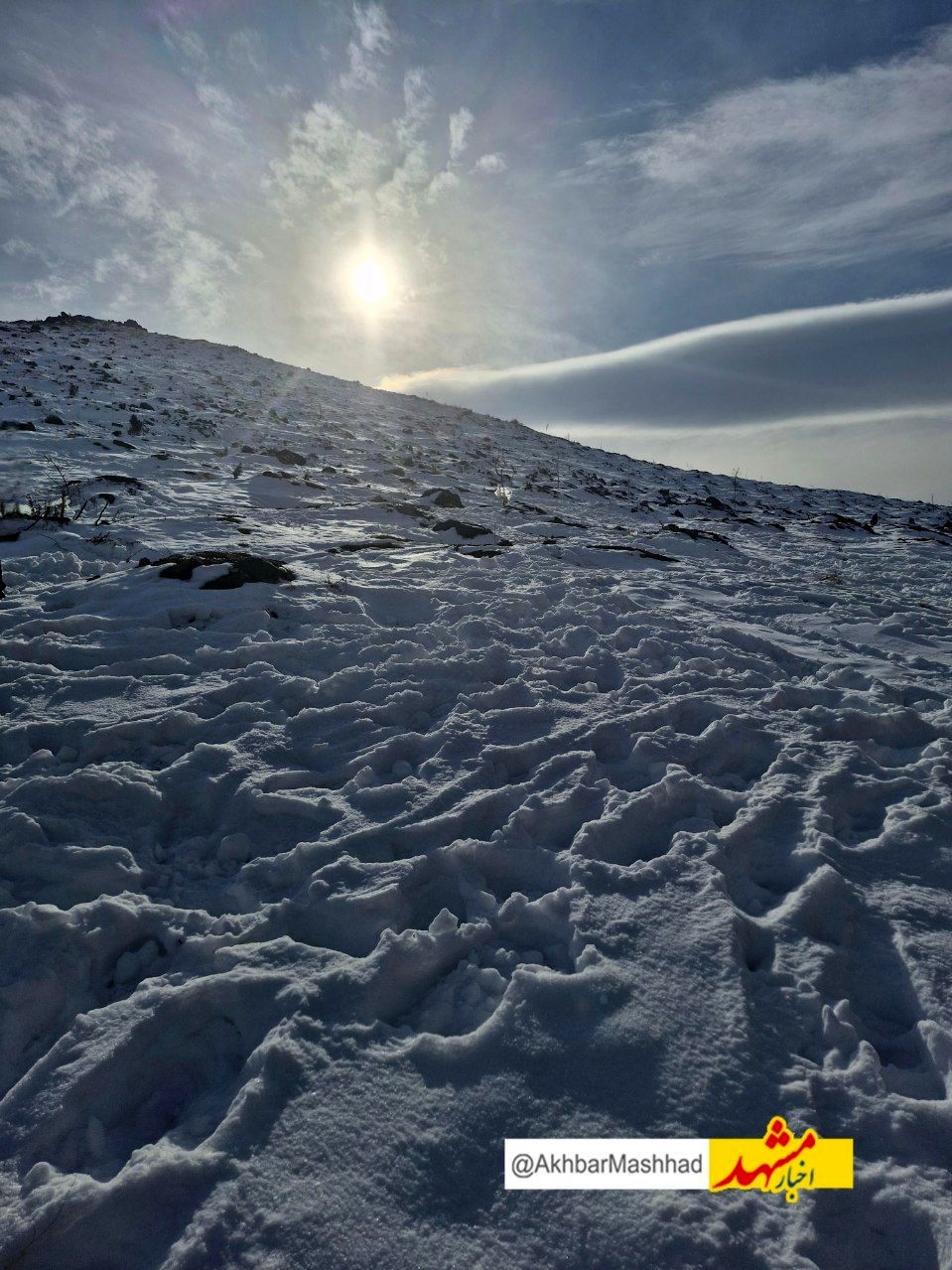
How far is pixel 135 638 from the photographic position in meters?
4.95

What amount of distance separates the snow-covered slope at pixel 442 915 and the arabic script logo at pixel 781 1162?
4 cm

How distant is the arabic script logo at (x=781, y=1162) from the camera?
1.80m

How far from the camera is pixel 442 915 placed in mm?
2617

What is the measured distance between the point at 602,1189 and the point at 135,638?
15.4 ft

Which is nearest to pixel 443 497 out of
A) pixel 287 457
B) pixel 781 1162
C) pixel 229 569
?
pixel 287 457

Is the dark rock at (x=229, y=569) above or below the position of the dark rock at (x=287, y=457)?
below

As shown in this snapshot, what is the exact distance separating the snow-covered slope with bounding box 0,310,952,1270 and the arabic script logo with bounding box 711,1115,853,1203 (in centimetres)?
4

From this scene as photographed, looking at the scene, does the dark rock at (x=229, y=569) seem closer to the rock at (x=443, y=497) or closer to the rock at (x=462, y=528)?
the rock at (x=462, y=528)

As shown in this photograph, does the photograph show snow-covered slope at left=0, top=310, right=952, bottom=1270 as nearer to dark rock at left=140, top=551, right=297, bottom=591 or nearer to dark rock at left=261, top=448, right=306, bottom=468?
dark rock at left=140, top=551, right=297, bottom=591

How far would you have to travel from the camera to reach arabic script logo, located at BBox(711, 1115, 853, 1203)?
5.91 ft

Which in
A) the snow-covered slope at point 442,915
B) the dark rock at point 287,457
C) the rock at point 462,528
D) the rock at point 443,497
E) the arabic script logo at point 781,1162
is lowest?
the arabic script logo at point 781,1162

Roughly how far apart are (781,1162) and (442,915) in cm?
136

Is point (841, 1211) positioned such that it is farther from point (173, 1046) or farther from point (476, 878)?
point (173, 1046)

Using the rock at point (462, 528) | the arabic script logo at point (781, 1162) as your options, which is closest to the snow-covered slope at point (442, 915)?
the arabic script logo at point (781, 1162)
